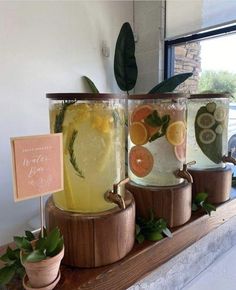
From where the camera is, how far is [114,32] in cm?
218

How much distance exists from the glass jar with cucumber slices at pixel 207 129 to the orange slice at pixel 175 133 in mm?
188

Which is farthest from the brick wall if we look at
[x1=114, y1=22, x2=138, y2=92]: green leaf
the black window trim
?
[x1=114, y1=22, x2=138, y2=92]: green leaf

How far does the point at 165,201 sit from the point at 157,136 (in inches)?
7.7

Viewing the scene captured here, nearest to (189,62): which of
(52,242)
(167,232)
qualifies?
(167,232)

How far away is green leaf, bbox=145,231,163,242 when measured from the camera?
2.31ft

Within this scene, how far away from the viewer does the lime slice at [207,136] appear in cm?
91

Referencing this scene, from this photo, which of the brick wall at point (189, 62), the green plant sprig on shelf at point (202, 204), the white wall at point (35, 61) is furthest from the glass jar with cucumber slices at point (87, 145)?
the brick wall at point (189, 62)

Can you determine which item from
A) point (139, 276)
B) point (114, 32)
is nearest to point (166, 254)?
point (139, 276)

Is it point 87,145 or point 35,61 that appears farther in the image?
point 35,61

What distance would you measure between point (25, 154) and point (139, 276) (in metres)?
0.45

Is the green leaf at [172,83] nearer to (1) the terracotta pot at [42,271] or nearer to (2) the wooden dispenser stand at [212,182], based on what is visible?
(2) the wooden dispenser stand at [212,182]

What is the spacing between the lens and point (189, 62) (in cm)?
210

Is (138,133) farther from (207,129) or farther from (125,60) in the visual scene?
(125,60)

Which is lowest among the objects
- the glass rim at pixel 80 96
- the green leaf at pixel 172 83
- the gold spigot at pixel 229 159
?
the gold spigot at pixel 229 159
